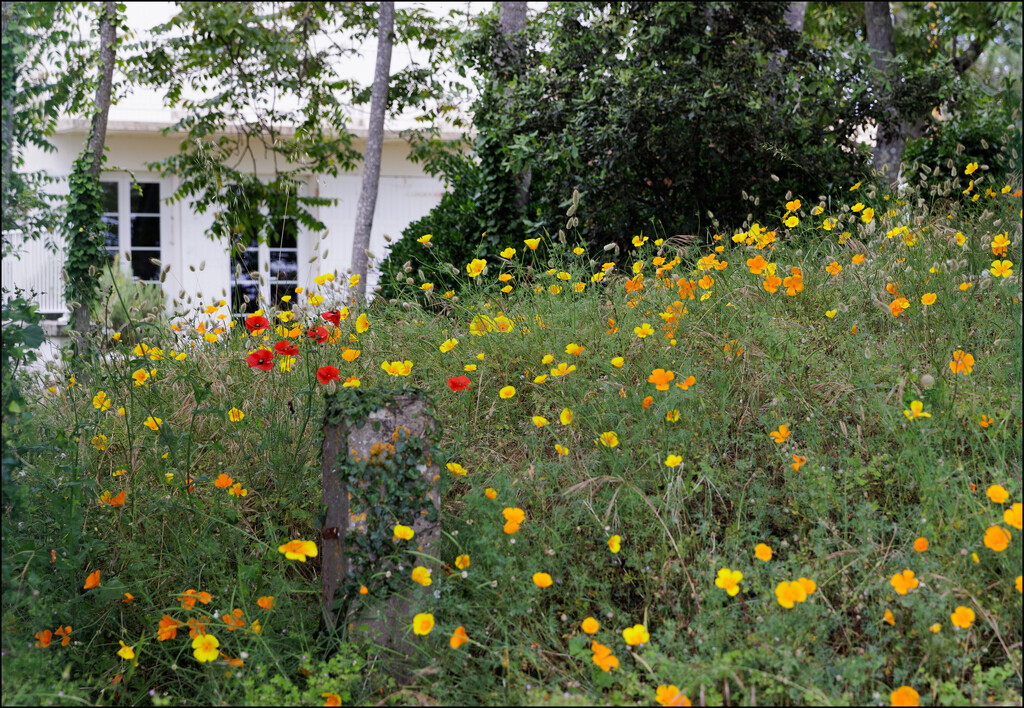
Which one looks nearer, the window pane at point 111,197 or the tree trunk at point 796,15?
the tree trunk at point 796,15

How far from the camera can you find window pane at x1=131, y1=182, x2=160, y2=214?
11781 mm

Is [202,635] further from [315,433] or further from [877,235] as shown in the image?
[877,235]

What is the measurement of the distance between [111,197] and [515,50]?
27.3 ft

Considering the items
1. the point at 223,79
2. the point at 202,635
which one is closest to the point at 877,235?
the point at 202,635

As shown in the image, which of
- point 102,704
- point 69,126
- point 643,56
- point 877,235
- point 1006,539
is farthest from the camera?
point 69,126

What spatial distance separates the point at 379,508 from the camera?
7.09 ft

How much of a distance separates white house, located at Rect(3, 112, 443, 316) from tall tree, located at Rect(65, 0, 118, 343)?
412cm

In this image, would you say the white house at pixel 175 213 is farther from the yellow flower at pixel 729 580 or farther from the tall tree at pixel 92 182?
the yellow flower at pixel 729 580

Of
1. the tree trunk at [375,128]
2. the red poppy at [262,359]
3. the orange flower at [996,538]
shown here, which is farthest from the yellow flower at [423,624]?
the tree trunk at [375,128]

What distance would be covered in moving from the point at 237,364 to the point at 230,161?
978cm

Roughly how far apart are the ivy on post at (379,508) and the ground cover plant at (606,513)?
33 mm

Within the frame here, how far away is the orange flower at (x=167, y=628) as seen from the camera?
207cm

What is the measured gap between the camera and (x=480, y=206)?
5879 mm

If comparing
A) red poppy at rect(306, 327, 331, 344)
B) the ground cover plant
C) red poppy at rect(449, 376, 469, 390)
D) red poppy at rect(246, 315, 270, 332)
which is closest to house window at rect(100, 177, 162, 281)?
the ground cover plant
